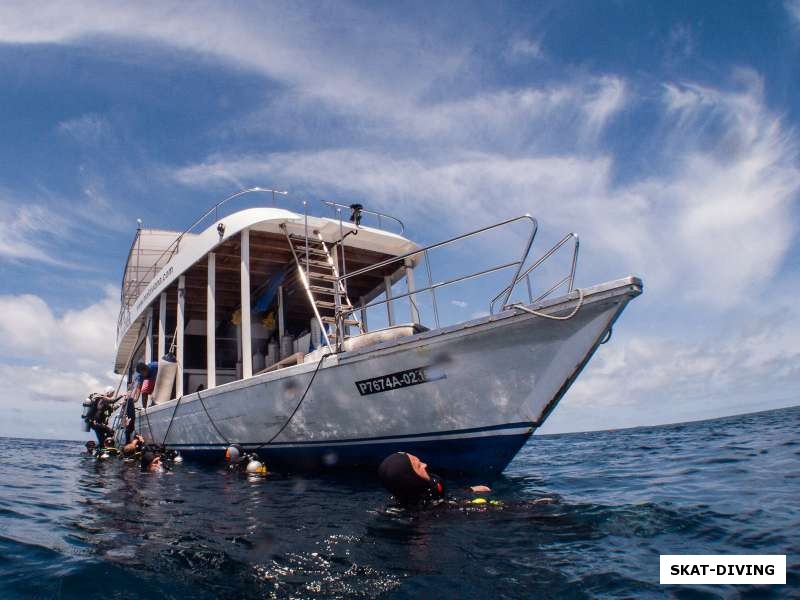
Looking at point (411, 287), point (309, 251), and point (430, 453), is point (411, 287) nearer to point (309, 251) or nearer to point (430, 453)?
point (309, 251)

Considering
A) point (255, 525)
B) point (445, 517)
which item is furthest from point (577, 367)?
point (255, 525)

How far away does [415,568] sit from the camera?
3254mm

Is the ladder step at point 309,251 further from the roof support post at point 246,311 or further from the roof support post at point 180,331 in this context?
the roof support post at point 180,331

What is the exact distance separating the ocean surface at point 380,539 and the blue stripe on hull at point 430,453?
0.38 meters

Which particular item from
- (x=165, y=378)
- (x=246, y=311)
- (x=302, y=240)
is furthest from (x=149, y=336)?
A: (x=302, y=240)

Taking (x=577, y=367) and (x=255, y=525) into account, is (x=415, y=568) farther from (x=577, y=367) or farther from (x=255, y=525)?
(x=577, y=367)

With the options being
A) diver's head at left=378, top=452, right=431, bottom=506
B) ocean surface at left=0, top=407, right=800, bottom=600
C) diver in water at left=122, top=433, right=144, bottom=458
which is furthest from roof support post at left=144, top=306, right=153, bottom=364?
diver's head at left=378, top=452, right=431, bottom=506

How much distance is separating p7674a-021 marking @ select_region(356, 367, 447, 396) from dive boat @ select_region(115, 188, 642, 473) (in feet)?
0.06

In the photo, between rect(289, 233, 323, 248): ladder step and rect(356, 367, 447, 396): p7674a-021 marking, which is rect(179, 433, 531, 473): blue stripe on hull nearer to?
rect(356, 367, 447, 396): p7674a-021 marking

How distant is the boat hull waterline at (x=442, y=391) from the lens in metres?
6.12

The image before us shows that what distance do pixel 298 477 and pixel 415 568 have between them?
17.2 feet

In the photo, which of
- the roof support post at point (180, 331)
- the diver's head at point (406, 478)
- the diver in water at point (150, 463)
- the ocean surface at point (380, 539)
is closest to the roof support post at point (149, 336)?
the roof support post at point (180, 331)

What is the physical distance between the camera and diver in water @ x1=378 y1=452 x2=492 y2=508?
4.79 meters

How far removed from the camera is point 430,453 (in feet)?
23.1
